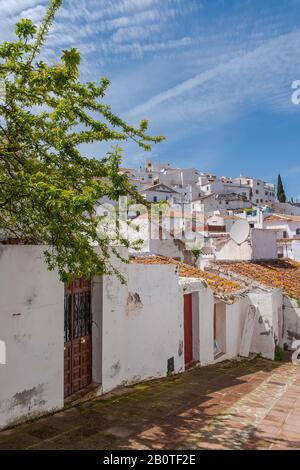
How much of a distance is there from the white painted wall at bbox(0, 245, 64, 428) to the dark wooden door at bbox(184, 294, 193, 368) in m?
5.32

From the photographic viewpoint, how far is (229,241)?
22344 mm

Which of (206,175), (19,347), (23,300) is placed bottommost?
(19,347)

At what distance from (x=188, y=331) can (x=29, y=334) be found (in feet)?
20.9

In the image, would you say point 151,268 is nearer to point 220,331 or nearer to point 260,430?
A: point 260,430

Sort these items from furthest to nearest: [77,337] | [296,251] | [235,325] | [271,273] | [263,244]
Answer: [296,251], [263,244], [271,273], [235,325], [77,337]

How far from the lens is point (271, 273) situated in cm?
1912

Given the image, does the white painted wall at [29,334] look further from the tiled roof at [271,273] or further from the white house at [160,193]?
the white house at [160,193]

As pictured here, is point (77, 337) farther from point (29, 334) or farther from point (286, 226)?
point (286, 226)

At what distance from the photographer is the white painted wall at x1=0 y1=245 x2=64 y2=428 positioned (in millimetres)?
5969

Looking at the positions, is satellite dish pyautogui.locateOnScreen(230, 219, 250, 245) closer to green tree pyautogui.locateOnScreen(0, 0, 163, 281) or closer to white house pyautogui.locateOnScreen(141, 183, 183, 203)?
green tree pyautogui.locateOnScreen(0, 0, 163, 281)

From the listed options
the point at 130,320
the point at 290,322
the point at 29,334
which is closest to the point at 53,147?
the point at 29,334
